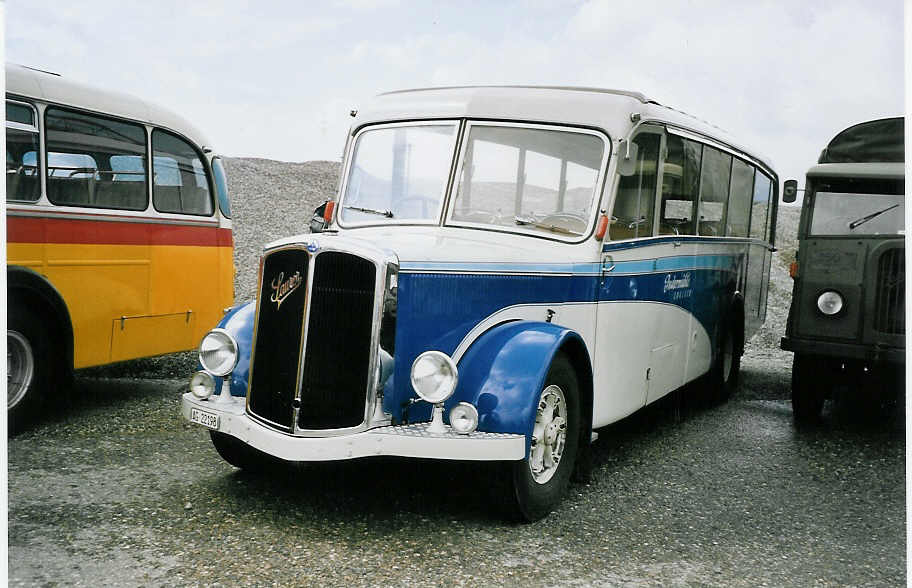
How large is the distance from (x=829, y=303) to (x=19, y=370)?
6.10 metres

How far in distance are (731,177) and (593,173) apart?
314 cm

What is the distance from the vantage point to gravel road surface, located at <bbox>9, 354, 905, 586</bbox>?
402cm

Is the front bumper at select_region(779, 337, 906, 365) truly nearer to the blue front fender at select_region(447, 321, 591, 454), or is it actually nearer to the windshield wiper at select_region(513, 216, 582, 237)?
the windshield wiper at select_region(513, 216, 582, 237)

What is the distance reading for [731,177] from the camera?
7.93 meters

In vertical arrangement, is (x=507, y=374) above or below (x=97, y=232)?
below

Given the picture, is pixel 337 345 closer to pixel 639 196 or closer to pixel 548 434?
pixel 548 434

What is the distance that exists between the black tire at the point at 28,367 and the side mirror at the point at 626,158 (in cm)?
427

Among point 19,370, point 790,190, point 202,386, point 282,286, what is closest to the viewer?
point 282,286

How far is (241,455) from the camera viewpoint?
5.21m

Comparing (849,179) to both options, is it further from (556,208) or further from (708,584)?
(708,584)

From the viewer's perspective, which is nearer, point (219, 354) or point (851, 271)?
point (219, 354)

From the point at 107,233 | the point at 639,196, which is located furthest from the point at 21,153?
the point at 639,196

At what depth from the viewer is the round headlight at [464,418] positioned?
13.7ft

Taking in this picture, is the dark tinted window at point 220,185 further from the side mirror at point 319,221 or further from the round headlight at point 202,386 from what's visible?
the round headlight at point 202,386
